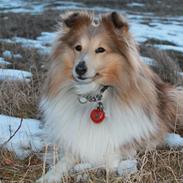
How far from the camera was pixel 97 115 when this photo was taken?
3812mm

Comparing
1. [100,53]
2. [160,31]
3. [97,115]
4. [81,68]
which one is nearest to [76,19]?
[100,53]

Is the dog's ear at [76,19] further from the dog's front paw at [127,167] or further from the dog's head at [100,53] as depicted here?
the dog's front paw at [127,167]

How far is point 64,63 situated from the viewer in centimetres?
392

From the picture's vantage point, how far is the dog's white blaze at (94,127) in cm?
381

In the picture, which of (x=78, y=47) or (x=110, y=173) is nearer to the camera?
(x=110, y=173)

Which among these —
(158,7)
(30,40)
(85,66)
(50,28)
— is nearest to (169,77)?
(85,66)

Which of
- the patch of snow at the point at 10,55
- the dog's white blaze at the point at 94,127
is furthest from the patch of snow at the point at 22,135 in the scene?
the patch of snow at the point at 10,55

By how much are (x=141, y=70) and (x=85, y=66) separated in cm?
51

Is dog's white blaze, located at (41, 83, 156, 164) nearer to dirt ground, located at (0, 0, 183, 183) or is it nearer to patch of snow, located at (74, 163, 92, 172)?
patch of snow, located at (74, 163, 92, 172)

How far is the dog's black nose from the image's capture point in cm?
365

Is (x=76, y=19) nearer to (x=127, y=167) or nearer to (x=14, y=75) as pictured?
(x=127, y=167)

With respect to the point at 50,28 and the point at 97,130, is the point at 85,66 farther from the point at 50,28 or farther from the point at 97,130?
the point at 50,28

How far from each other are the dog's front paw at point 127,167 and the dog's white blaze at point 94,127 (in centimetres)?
12

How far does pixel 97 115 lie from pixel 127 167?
0.48 meters
